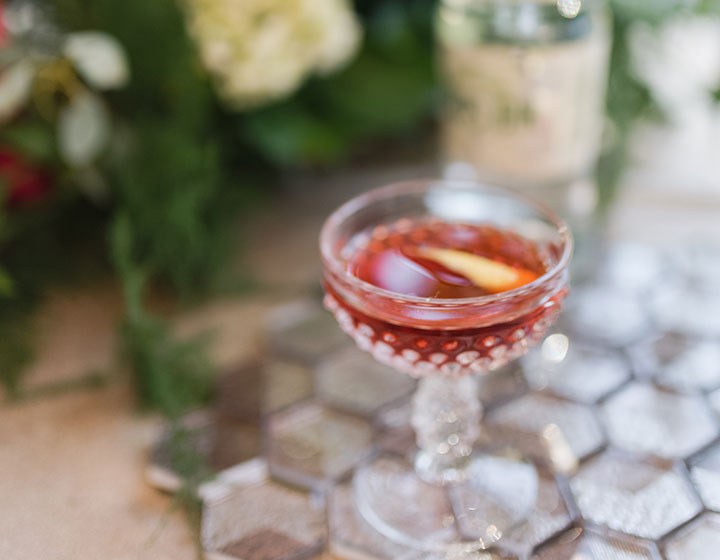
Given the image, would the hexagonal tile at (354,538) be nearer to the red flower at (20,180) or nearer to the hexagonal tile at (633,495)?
the hexagonal tile at (633,495)

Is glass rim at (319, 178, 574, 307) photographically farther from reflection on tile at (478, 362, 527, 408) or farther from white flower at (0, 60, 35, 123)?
white flower at (0, 60, 35, 123)

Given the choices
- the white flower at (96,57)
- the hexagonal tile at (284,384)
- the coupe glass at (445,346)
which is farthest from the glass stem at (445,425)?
the white flower at (96,57)

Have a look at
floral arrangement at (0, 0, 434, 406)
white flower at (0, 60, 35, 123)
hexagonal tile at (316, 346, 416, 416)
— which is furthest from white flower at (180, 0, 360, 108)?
hexagonal tile at (316, 346, 416, 416)

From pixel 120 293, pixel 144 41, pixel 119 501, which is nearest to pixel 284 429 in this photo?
pixel 119 501

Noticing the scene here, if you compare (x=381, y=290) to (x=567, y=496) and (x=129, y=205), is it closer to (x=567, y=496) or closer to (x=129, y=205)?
(x=567, y=496)

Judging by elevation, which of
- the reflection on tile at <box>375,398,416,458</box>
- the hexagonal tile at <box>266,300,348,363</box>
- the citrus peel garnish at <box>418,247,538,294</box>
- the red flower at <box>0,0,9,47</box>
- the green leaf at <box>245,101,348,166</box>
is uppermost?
the red flower at <box>0,0,9,47</box>

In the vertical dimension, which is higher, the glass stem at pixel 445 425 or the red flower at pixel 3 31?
the red flower at pixel 3 31

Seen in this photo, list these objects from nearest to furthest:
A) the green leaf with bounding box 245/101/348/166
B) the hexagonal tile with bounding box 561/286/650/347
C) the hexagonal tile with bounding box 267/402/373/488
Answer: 1. the hexagonal tile with bounding box 267/402/373/488
2. the hexagonal tile with bounding box 561/286/650/347
3. the green leaf with bounding box 245/101/348/166
